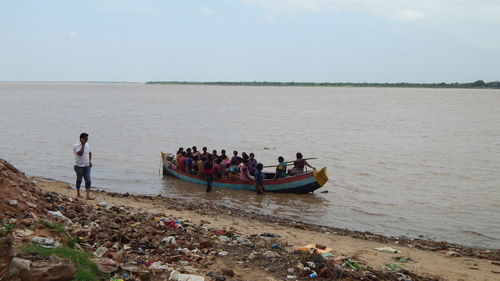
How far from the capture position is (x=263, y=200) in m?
15.9

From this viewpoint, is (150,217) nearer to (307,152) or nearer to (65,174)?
(65,174)

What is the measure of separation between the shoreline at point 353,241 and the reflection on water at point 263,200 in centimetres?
85

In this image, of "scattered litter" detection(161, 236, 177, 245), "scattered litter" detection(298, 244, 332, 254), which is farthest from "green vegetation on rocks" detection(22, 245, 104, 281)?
"scattered litter" detection(298, 244, 332, 254)

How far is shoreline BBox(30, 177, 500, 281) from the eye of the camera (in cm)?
852

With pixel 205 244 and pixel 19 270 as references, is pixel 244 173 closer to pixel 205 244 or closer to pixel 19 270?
pixel 205 244

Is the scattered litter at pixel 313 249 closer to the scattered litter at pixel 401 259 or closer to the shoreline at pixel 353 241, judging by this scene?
the shoreline at pixel 353 241

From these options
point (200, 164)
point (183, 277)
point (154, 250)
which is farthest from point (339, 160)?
point (183, 277)

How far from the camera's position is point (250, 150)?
27.2 metres

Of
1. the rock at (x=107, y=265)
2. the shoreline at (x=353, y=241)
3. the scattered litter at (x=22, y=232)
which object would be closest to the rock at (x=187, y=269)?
the rock at (x=107, y=265)

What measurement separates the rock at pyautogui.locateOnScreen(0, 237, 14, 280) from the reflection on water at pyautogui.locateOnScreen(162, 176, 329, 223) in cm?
968

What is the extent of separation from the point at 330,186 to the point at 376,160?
647 cm

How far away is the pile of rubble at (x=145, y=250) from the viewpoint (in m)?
6.10

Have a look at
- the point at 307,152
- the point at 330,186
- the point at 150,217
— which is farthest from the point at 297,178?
the point at 307,152

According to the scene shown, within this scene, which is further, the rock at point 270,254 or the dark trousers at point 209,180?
the dark trousers at point 209,180
